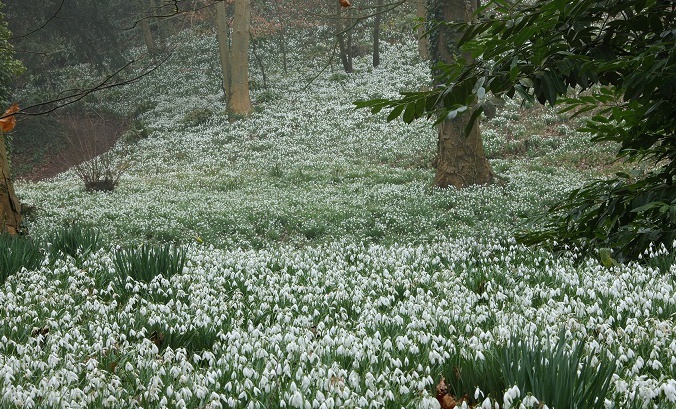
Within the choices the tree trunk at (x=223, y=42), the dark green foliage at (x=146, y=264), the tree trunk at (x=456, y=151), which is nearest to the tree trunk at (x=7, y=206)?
the dark green foliage at (x=146, y=264)

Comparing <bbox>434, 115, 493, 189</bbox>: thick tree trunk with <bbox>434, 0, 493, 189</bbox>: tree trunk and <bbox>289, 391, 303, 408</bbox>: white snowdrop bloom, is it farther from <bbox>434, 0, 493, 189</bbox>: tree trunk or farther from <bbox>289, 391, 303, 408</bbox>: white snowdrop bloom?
<bbox>289, 391, 303, 408</bbox>: white snowdrop bloom

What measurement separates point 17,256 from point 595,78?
5.29 meters

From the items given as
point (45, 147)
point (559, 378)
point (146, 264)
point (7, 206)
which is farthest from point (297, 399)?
point (45, 147)

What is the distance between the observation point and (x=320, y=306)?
15.2 ft

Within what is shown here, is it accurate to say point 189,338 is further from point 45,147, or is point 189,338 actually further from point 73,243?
point 45,147

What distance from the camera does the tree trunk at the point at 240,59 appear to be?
28.8m

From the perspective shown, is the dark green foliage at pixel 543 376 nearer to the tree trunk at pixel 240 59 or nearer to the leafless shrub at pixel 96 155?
the leafless shrub at pixel 96 155

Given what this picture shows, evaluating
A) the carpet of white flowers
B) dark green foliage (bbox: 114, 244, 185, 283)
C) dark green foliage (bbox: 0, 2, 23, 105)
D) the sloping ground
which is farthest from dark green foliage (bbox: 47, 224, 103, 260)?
the sloping ground

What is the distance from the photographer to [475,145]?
46.5 ft

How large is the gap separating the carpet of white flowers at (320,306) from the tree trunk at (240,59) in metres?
14.6

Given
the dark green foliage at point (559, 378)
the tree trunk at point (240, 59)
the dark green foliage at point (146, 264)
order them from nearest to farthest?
the dark green foliage at point (559, 378) < the dark green foliage at point (146, 264) < the tree trunk at point (240, 59)

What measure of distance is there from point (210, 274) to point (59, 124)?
29155 mm

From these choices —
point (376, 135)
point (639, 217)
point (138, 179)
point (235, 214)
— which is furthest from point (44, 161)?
point (639, 217)

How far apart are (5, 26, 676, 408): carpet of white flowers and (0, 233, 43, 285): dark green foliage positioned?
15 cm
